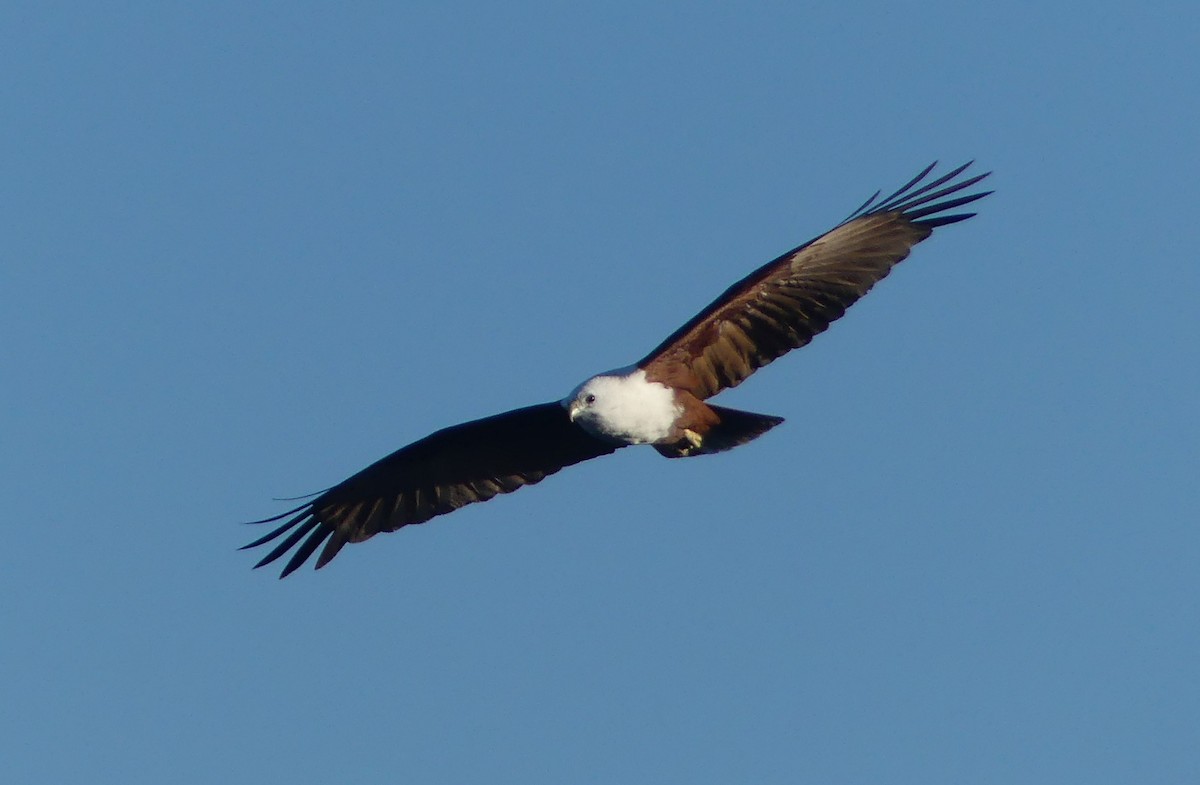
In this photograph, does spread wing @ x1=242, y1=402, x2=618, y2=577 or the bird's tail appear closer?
the bird's tail

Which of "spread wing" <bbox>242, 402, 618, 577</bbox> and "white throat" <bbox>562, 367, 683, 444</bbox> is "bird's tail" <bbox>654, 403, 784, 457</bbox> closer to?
"white throat" <bbox>562, 367, 683, 444</bbox>

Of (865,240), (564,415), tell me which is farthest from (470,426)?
(865,240)

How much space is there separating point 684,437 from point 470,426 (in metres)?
1.63

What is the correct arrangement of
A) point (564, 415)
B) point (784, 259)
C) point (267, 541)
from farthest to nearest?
point (267, 541) → point (564, 415) → point (784, 259)

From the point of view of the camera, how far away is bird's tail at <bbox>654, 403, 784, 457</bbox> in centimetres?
1213

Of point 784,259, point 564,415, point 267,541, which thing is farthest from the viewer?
point 267,541

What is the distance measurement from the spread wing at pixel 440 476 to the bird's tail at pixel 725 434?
0.86 meters

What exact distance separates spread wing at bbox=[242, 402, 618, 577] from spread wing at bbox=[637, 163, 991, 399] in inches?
42.1

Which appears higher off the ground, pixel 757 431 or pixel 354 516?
pixel 354 516

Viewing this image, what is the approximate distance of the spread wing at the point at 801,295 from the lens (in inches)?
474

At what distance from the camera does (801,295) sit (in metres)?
12.2

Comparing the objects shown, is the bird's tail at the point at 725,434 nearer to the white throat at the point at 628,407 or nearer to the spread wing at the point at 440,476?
the white throat at the point at 628,407

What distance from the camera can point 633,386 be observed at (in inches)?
470

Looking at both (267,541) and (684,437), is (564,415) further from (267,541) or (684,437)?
(267,541)
